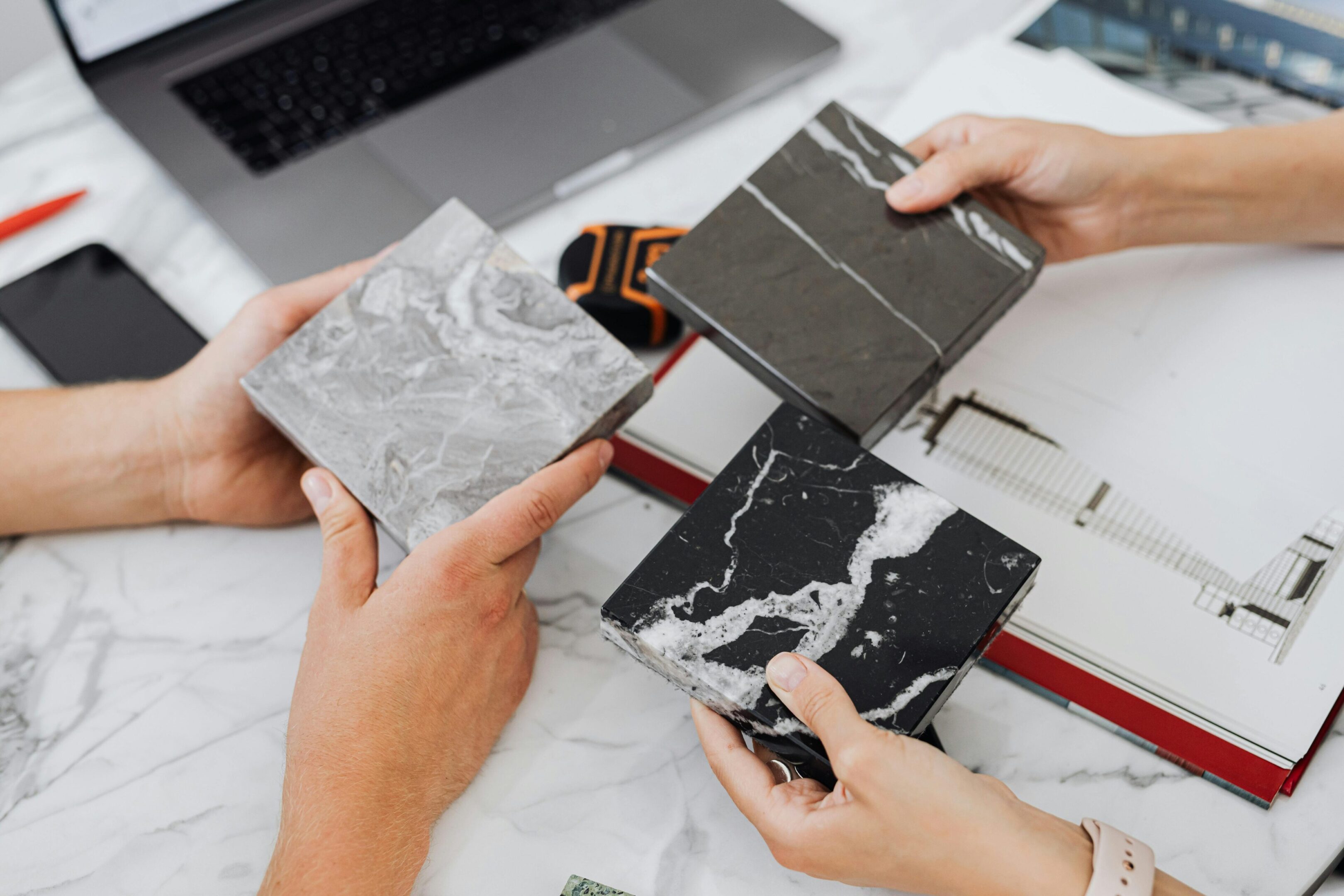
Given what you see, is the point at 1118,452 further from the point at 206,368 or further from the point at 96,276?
the point at 96,276

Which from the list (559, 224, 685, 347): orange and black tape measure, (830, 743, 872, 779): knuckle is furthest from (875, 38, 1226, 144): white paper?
(830, 743, 872, 779): knuckle

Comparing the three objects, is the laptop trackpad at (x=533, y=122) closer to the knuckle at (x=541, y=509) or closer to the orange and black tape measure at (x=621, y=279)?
the orange and black tape measure at (x=621, y=279)

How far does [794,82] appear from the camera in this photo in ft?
4.25

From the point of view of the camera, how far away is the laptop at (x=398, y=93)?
1124 millimetres

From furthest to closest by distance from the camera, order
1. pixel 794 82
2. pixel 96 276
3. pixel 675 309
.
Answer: pixel 794 82
pixel 96 276
pixel 675 309

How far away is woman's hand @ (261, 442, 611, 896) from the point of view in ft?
2.36

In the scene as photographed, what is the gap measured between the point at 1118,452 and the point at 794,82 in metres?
0.66

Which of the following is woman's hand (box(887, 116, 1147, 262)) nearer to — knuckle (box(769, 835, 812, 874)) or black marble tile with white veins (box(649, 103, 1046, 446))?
black marble tile with white veins (box(649, 103, 1046, 446))

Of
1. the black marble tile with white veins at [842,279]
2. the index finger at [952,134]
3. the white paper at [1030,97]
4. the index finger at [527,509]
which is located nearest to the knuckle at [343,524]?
the index finger at [527,509]

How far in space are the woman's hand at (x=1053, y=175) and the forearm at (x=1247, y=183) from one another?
17 mm

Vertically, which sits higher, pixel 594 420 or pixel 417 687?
pixel 594 420

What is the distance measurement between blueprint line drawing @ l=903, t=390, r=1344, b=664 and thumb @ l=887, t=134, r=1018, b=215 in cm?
19

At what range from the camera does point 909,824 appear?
0.65m

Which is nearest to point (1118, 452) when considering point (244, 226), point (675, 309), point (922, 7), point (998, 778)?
point (998, 778)
